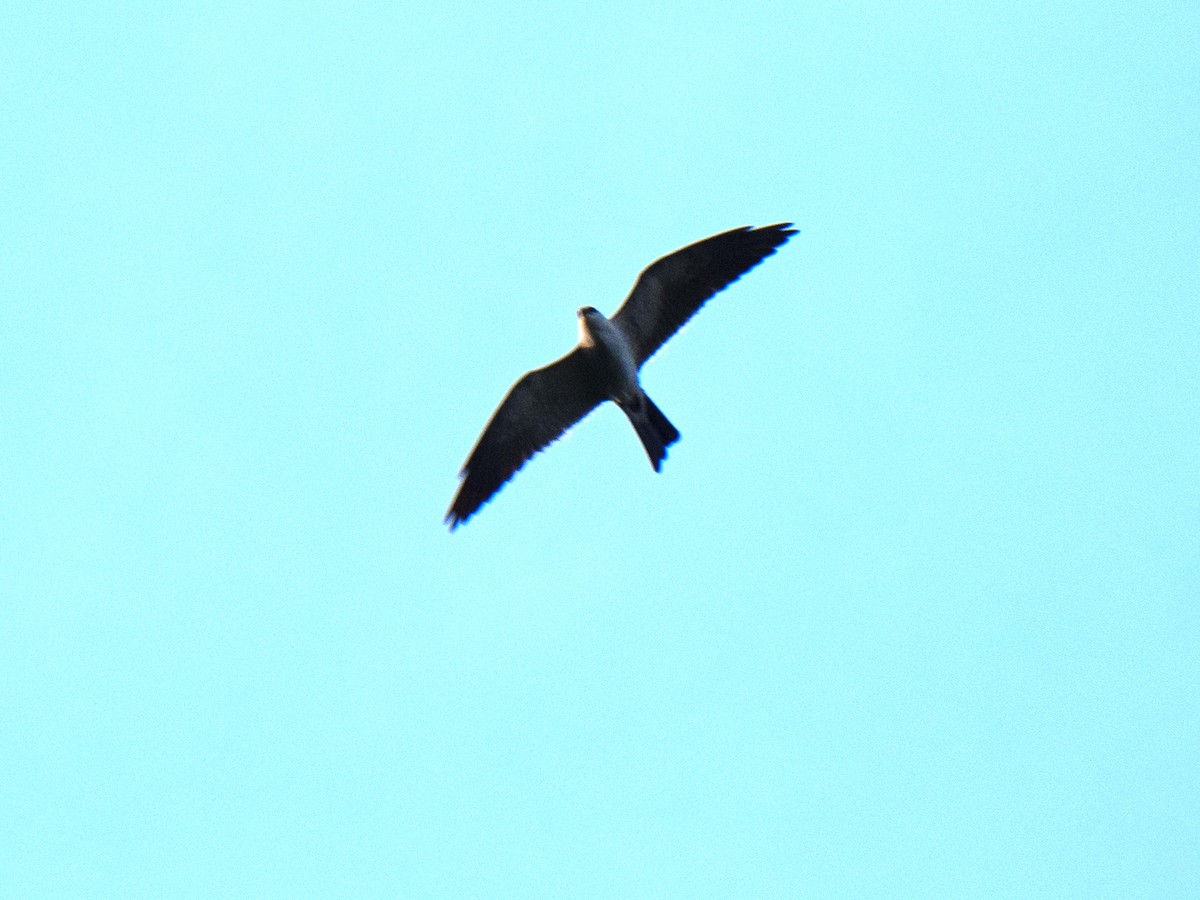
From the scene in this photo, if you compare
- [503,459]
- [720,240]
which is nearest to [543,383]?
[503,459]

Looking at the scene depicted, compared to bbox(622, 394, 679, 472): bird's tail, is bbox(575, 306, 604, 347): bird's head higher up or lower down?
higher up

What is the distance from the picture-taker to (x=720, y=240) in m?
12.7

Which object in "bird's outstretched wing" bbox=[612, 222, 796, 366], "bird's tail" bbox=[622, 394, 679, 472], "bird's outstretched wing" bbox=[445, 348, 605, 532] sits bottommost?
"bird's tail" bbox=[622, 394, 679, 472]

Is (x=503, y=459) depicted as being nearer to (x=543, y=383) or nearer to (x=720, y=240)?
(x=543, y=383)

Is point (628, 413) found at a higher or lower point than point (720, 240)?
lower

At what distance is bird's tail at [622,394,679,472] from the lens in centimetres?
1252

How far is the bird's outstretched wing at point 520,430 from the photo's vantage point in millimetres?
12812

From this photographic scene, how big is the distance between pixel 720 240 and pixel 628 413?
1.76 metres

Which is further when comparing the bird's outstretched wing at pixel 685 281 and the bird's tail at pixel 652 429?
the bird's outstretched wing at pixel 685 281

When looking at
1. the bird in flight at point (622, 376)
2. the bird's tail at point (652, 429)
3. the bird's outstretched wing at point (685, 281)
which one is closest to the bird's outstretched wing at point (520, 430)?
the bird in flight at point (622, 376)

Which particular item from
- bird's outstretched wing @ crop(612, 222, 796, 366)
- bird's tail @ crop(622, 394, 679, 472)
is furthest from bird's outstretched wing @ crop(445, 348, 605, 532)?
bird's outstretched wing @ crop(612, 222, 796, 366)

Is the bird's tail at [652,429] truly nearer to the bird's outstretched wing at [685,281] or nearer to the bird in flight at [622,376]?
the bird in flight at [622,376]

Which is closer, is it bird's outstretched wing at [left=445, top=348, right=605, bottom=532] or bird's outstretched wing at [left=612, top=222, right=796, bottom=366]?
bird's outstretched wing at [left=612, top=222, right=796, bottom=366]

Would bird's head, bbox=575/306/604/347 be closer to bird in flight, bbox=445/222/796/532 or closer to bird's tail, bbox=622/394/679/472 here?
bird in flight, bbox=445/222/796/532
